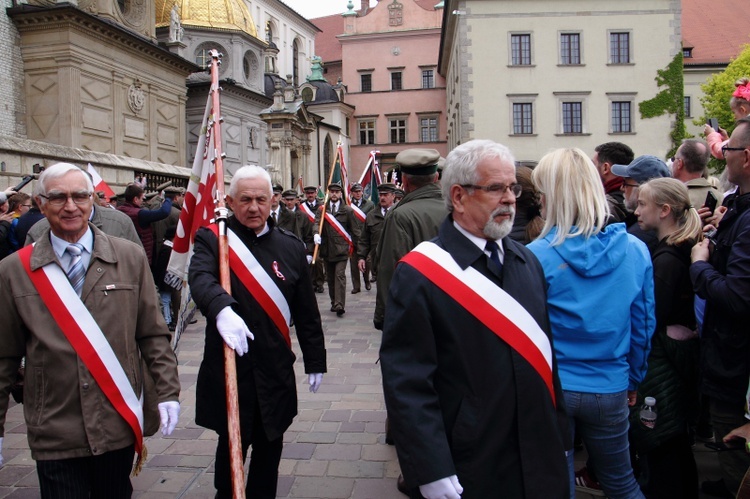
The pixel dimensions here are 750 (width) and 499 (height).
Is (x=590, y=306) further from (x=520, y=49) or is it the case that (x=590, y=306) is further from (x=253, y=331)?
(x=520, y=49)

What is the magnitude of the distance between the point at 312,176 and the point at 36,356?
129 ft

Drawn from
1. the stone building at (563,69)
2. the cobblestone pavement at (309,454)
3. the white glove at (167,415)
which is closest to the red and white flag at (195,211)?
the cobblestone pavement at (309,454)

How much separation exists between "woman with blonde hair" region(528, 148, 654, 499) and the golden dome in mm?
43972

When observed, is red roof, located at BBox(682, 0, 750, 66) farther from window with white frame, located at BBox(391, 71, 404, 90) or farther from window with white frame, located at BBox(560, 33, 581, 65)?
window with white frame, located at BBox(391, 71, 404, 90)

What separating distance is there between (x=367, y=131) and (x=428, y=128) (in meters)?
5.61

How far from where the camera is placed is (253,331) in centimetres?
384

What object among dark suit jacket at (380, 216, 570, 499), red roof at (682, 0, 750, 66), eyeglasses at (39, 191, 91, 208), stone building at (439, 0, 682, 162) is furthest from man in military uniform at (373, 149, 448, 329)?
red roof at (682, 0, 750, 66)

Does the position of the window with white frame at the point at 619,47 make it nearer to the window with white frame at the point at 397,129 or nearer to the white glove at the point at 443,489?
the window with white frame at the point at 397,129

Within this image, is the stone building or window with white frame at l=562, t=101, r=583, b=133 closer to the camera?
the stone building

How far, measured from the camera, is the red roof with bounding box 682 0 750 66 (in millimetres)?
46562

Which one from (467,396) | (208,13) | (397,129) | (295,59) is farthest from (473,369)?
(295,59)

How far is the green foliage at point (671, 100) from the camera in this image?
3431 cm

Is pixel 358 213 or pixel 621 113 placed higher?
pixel 621 113

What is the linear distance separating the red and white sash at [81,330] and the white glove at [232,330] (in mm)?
537
